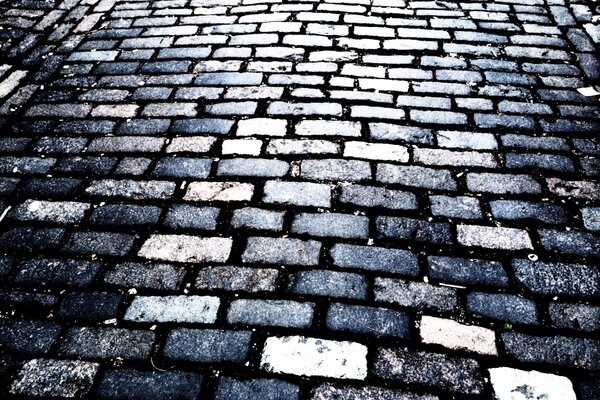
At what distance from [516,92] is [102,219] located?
8.27 ft

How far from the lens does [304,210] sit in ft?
6.92

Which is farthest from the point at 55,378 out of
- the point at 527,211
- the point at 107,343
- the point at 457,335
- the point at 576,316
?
the point at 527,211

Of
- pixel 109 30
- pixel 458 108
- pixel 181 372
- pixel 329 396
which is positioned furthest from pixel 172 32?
pixel 329 396

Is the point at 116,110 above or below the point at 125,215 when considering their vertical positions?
above

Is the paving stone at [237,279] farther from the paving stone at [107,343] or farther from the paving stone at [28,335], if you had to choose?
the paving stone at [28,335]

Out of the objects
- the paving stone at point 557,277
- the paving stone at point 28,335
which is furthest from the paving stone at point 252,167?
the paving stone at point 557,277

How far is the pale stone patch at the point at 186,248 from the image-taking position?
6.34 ft

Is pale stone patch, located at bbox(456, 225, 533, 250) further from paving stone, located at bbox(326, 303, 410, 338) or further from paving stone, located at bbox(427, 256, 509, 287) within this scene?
paving stone, located at bbox(326, 303, 410, 338)

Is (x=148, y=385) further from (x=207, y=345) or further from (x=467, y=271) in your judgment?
(x=467, y=271)

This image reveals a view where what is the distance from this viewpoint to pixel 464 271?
6.07ft

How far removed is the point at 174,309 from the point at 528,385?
131 cm

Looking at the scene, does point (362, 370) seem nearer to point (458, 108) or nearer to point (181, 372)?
point (181, 372)

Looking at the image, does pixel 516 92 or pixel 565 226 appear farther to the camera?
pixel 516 92

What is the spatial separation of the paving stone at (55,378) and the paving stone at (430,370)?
103cm
